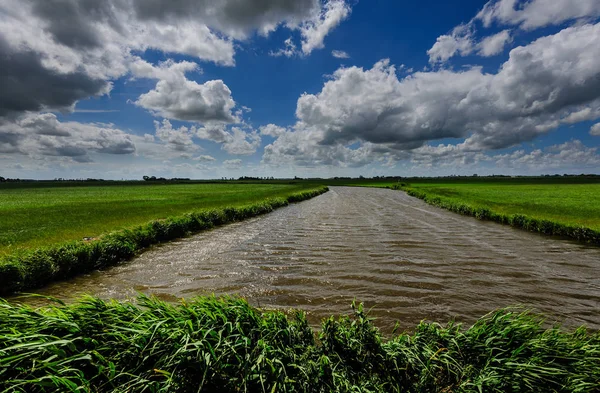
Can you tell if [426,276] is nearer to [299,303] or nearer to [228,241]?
[299,303]

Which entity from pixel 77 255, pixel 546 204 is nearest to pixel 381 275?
pixel 77 255

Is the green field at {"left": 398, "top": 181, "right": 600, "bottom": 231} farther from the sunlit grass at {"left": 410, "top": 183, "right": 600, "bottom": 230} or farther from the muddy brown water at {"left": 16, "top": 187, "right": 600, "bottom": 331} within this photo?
the muddy brown water at {"left": 16, "top": 187, "right": 600, "bottom": 331}

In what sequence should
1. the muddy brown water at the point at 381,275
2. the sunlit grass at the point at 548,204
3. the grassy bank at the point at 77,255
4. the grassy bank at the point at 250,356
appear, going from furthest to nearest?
the sunlit grass at the point at 548,204 → the grassy bank at the point at 77,255 → the muddy brown water at the point at 381,275 → the grassy bank at the point at 250,356

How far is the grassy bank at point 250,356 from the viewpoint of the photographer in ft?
11.0

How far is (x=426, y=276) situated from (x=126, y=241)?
15.6 m

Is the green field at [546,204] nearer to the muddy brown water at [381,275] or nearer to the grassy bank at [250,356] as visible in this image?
the muddy brown water at [381,275]

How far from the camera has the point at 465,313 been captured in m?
7.92

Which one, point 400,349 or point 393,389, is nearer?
point 393,389

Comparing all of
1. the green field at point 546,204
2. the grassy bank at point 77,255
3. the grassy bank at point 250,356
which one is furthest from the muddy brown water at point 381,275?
the green field at point 546,204

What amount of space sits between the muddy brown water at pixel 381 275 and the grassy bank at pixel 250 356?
2.65 m

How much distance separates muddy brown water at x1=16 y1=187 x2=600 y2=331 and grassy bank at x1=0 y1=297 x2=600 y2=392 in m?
2.65

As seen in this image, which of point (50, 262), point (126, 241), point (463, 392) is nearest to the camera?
point (463, 392)

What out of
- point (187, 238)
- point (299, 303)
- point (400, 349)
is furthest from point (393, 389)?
point (187, 238)

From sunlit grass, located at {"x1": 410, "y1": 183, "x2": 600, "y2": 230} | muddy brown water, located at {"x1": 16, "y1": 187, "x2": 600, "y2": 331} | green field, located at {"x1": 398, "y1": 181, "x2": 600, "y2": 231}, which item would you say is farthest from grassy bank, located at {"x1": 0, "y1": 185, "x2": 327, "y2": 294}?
sunlit grass, located at {"x1": 410, "y1": 183, "x2": 600, "y2": 230}
